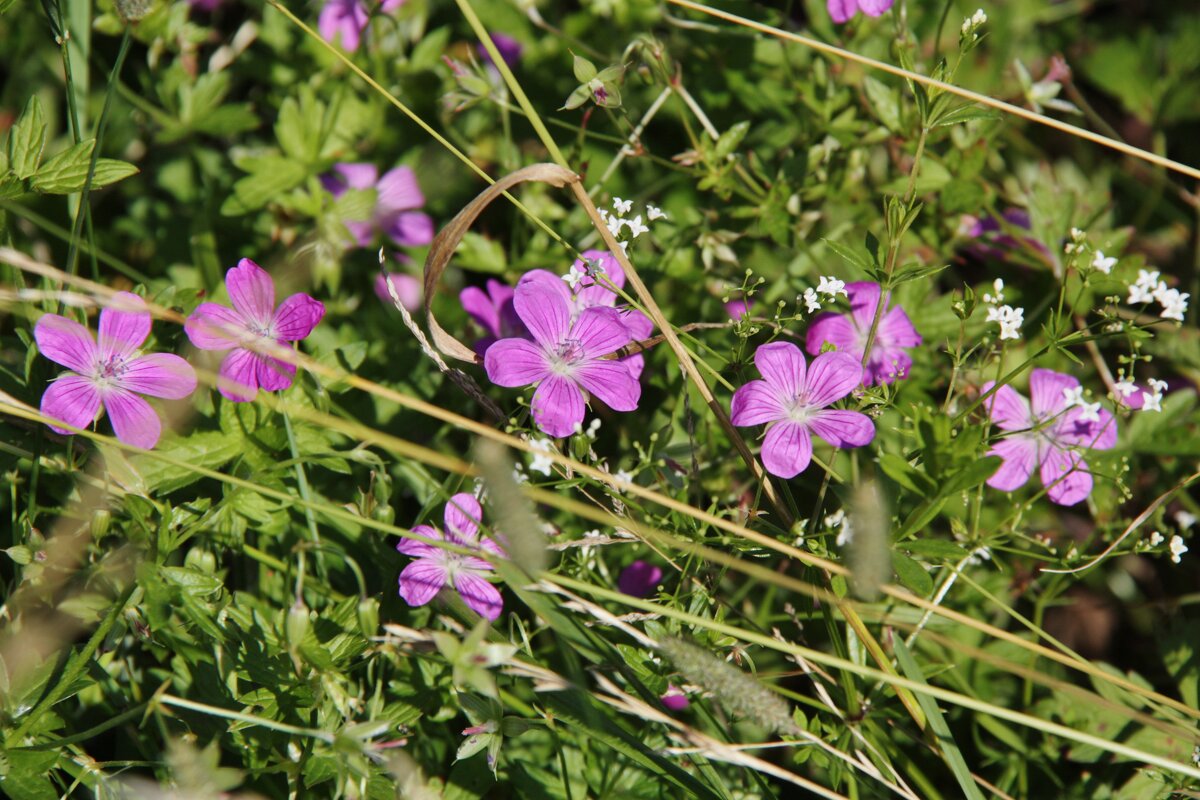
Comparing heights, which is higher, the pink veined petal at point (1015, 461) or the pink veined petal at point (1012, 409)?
the pink veined petal at point (1012, 409)

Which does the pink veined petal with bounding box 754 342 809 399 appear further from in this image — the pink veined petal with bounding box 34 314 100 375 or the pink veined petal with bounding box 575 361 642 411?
the pink veined petal with bounding box 34 314 100 375

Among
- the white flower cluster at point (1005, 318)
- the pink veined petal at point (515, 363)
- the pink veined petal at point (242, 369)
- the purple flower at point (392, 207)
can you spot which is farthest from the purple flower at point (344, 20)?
the white flower cluster at point (1005, 318)

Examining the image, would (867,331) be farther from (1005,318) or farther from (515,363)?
(515,363)

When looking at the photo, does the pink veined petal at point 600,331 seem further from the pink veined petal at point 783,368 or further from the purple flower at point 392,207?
the purple flower at point 392,207

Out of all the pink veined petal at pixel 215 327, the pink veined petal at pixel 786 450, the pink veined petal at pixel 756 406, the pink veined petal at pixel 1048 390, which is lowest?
the pink veined petal at pixel 215 327

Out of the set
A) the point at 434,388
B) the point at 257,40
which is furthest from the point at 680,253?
the point at 257,40

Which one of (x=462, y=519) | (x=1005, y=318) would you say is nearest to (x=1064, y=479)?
(x=1005, y=318)

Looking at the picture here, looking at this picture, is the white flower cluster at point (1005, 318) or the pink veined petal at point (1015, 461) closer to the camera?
the white flower cluster at point (1005, 318)

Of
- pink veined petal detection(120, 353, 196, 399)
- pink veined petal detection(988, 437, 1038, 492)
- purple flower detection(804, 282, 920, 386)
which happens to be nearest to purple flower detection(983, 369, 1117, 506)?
pink veined petal detection(988, 437, 1038, 492)
